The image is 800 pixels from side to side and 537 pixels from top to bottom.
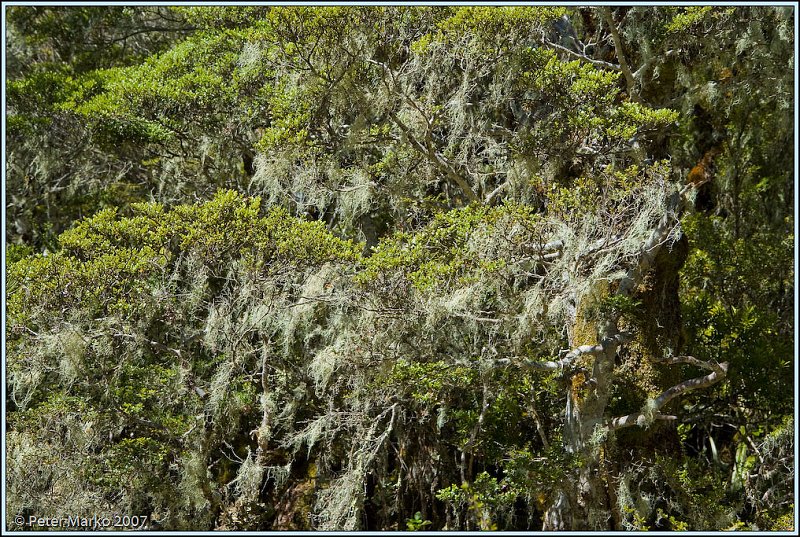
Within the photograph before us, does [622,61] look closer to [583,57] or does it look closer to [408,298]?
[583,57]

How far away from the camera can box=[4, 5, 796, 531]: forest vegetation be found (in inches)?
218

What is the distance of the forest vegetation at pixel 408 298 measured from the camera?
5.53m

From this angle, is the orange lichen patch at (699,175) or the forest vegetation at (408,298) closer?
the forest vegetation at (408,298)

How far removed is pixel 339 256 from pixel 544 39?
2654 mm

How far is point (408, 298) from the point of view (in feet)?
17.9

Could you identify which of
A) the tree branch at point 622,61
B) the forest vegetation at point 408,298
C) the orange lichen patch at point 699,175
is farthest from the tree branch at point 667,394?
the tree branch at point 622,61

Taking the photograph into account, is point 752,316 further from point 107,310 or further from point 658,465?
point 107,310

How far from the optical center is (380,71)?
641cm

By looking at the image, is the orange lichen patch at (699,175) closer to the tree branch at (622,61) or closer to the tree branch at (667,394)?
the tree branch at (622,61)

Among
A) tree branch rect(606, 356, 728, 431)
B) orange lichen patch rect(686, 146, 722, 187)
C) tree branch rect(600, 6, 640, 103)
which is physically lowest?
tree branch rect(606, 356, 728, 431)

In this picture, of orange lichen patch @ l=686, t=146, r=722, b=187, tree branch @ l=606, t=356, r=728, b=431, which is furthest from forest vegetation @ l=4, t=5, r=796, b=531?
orange lichen patch @ l=686, t=146, r=722, b=187

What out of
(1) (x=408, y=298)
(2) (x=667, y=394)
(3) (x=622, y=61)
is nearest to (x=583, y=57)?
(3) (x=622, y=61)

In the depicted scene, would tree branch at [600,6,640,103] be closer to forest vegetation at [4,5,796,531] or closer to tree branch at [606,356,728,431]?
forest vegetation at [4,5,796,531]

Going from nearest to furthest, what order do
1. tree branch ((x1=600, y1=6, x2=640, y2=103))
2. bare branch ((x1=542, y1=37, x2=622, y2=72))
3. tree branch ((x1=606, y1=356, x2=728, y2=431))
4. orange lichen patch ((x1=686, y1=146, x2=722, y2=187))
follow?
1. tree branch ((x1=606, y1=356, x2=728, y2=431))
2. tree branch ((x1=600, y1=6, x2=640, y2=103))
3. bare branch ((x1=542, y1=37, x2=622, y2=72))
4. orange lichen patch ((x1=686, y1=146, x2=722, y2=187))
